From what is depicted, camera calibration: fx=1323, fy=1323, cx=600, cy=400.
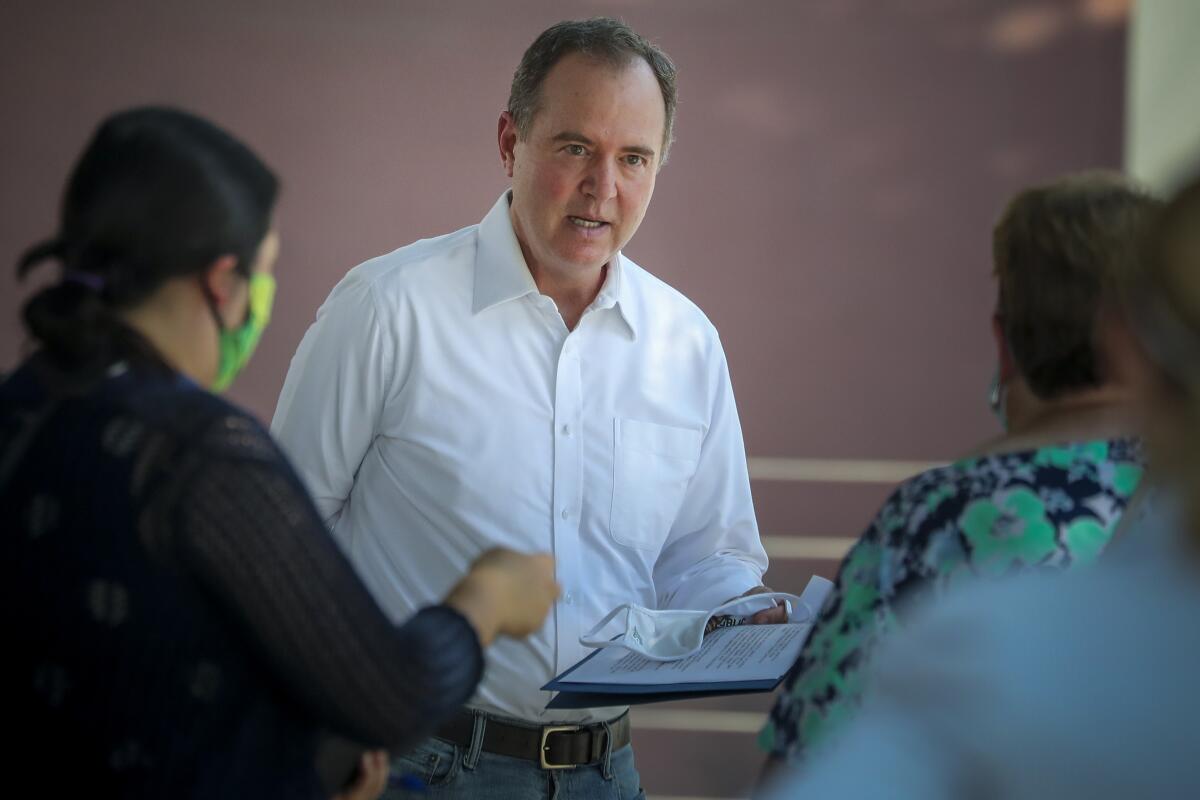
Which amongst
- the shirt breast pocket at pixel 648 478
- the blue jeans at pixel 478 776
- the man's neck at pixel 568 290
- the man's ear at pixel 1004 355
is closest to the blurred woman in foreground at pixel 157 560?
the man's ear at pixel 1004 355

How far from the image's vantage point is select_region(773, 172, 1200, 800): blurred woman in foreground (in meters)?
0.79

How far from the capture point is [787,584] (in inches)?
171

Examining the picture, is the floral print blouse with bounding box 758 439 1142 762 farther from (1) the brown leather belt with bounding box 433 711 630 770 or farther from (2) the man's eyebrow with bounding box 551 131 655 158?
(2) the man's eyebrow with bounding box 551 131 655 158

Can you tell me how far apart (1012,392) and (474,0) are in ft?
10.8

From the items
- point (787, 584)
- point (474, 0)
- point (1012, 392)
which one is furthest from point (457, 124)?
point (1012, 392)

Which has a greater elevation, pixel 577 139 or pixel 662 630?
pixel 577 139

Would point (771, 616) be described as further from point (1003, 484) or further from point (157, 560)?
point (157, 560)

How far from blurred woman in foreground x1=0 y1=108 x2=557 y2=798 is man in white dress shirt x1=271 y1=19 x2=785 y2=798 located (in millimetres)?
942

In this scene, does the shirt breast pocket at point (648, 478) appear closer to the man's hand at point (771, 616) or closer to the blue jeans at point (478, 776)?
the man's hand at point (771, 616)

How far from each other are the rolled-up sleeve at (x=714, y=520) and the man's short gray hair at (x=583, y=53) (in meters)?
0.56

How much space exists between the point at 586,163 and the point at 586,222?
112 millimetres

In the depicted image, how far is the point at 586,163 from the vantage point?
241 cm

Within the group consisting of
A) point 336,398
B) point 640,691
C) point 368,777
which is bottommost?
point 640,691

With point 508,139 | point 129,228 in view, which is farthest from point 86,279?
point 508,139
